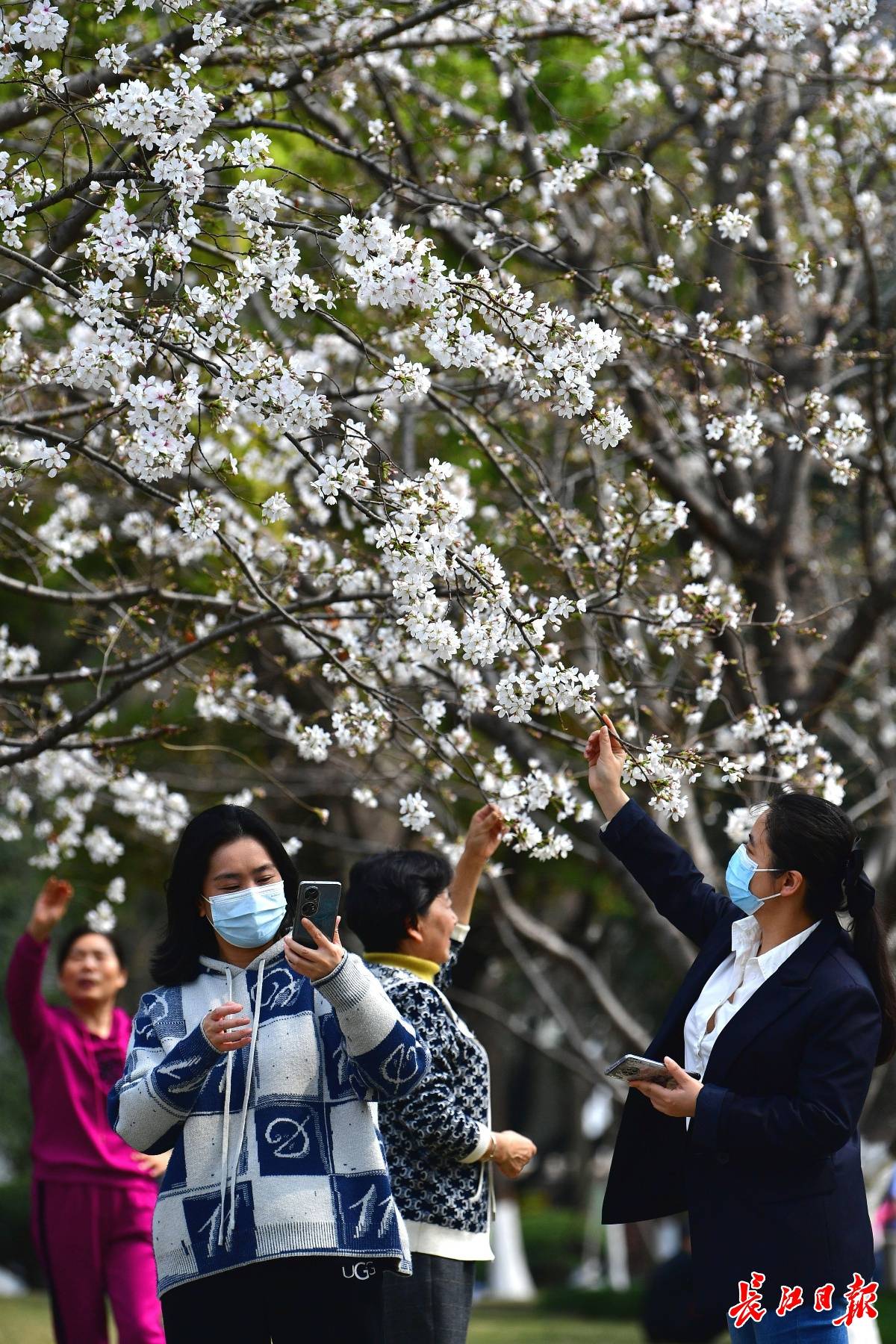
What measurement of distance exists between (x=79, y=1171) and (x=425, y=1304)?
71.5 inches

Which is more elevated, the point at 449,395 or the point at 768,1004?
the point at 449,395

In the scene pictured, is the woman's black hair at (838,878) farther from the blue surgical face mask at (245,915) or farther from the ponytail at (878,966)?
the blue surgical face mask at (245,915)

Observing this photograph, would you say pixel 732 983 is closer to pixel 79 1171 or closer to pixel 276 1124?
pixel 276 1124

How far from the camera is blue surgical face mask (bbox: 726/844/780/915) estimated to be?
11.8 ft

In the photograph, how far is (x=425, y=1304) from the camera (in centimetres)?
400

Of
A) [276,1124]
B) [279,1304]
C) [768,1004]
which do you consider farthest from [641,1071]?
[279,1304]

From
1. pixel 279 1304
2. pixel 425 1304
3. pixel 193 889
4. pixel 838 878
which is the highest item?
pixel 193 889

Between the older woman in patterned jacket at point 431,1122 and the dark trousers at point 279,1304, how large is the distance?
655mm

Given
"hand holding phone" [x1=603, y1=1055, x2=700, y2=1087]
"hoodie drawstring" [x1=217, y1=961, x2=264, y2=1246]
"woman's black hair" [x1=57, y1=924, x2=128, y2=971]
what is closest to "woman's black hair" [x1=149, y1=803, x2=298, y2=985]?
"hoodie drawstring" [x1=217, y1=961, x2=264, y2=1246]

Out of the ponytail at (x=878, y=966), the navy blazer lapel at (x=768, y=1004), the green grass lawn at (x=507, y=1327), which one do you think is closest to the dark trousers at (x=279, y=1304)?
the navy blazer lapel at (x=768, y=1004)

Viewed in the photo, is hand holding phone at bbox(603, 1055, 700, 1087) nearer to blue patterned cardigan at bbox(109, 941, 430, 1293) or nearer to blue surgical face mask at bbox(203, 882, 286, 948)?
blue patterned cardigan at bbox(109, 941, 430, 1293)

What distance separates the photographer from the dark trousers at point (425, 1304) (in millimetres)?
3979

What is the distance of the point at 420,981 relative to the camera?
4.15 m

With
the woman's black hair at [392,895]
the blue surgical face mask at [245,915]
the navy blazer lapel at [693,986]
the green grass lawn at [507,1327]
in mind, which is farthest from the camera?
the green grass lawn at [507,1327]
